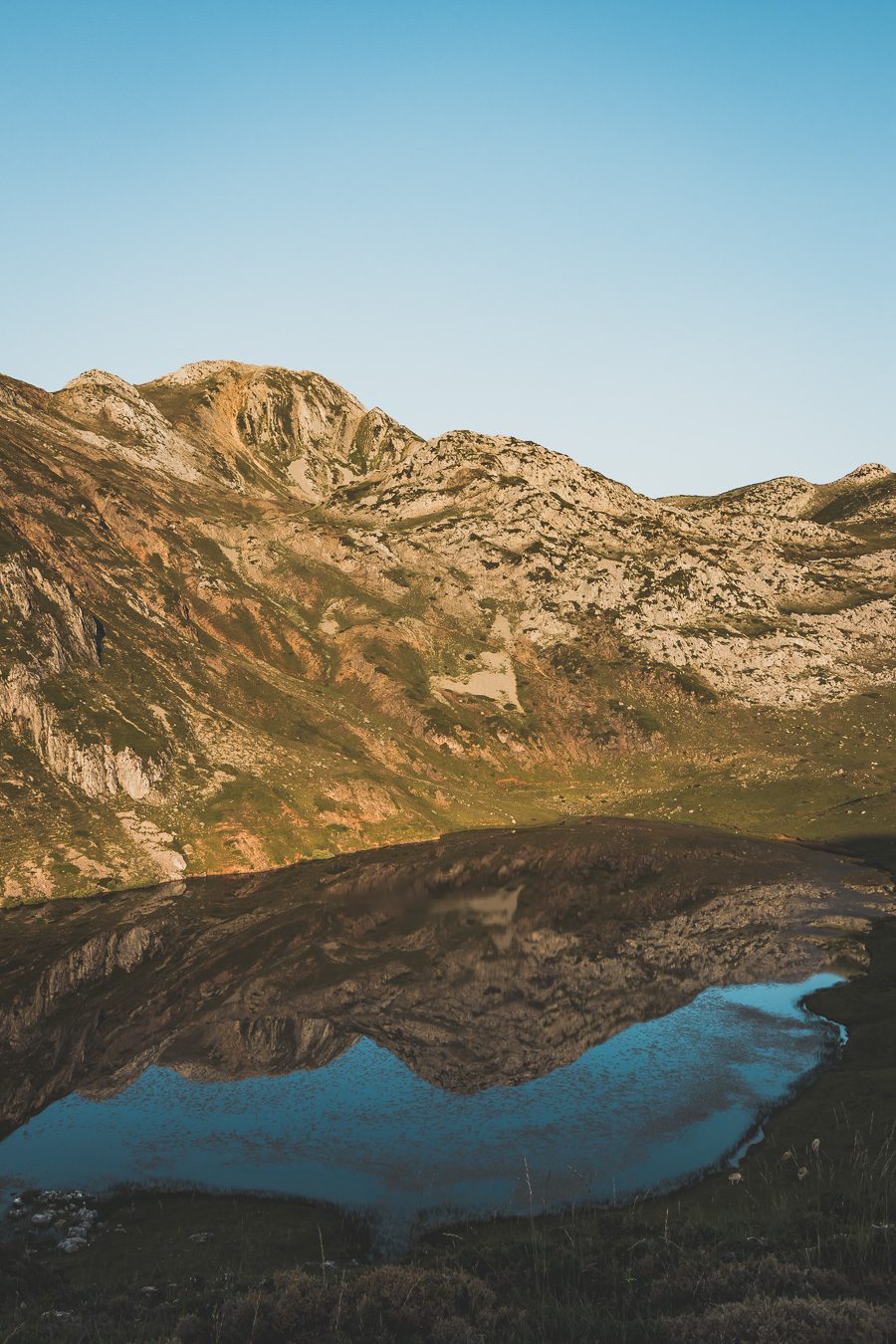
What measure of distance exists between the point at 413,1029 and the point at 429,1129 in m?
17.0

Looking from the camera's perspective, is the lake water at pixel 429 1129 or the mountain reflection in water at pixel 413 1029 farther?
the mountain reflection in water at pixel 413 1029

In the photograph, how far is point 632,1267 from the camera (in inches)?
1209

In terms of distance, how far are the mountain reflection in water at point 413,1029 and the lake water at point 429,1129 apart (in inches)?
7.8

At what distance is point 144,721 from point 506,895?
66.4 meters

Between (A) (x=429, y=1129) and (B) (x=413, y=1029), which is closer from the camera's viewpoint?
(A) (x=429, y=1129)

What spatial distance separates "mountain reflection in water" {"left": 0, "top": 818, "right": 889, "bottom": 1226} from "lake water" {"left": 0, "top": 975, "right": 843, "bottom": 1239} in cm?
20

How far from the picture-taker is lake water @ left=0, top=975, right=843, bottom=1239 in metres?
47.8

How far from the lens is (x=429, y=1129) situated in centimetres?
5491

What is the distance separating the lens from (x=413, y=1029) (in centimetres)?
7181

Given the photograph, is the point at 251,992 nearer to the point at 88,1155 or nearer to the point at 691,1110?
the point at 88,1155

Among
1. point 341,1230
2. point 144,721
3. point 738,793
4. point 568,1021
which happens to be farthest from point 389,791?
point 341,1230

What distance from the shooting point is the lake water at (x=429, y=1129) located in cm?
4781

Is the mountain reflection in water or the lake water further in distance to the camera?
the mountain reflection in water

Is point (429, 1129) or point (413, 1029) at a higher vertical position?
point (429, 1129)
